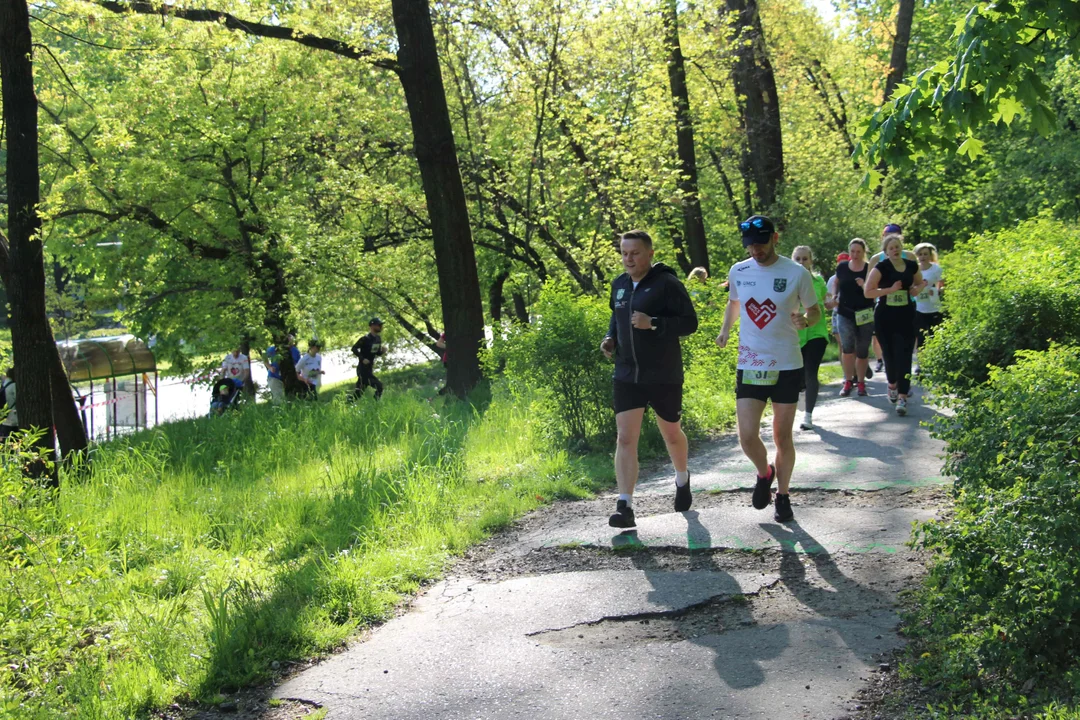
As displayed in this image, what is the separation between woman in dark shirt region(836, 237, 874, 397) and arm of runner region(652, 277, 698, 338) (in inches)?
228

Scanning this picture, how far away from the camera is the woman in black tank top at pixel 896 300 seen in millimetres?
10875

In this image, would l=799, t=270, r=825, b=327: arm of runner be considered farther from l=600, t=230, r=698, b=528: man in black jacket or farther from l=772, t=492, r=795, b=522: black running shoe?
l=772, t=492, r=795, b=522: black running shoe

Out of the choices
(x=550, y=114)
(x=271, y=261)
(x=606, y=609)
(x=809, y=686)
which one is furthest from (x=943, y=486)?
(x=271, y=261)

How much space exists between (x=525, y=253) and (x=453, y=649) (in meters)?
18.0

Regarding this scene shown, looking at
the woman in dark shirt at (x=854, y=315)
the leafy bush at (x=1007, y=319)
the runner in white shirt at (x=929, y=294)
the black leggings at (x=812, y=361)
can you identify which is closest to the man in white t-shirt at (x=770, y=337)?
the leafy bush at (x=1007, y=319)

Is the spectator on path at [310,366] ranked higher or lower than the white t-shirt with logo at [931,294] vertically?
lower

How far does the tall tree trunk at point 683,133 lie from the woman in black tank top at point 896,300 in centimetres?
900

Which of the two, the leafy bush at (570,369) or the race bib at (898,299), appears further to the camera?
the race bib at (898,299)

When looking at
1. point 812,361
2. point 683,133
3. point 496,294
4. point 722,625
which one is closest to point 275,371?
point 683,133

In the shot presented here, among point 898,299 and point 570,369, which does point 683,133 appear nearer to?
point 898,299

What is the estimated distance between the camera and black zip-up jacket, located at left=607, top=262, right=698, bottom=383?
22.4 ft

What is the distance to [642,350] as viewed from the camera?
22.4 ft

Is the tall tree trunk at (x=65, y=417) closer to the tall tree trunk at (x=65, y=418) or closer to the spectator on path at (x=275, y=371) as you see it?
the tall tree trunk at (x=65, y=418)

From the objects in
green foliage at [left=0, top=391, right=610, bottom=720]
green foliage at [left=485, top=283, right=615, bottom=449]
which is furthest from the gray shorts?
green foliage at [left=0, top=391, right=610, bottom=720]
